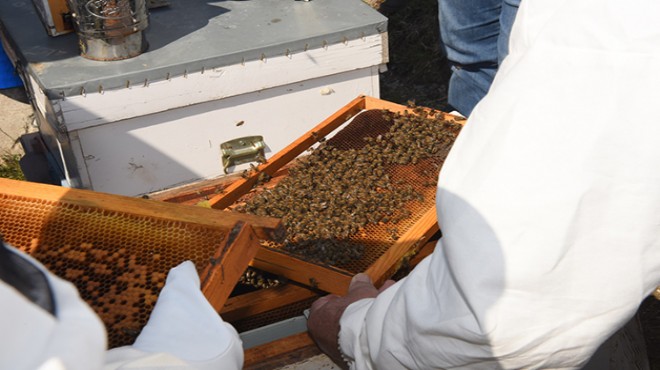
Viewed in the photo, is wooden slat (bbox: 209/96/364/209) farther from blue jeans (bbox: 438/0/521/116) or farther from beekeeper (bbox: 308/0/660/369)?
beekeeper (bbox: 308/0/660/369)

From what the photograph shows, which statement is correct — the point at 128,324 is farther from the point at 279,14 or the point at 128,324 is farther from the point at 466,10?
the point at 466,10

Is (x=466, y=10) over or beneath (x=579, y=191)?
beneath

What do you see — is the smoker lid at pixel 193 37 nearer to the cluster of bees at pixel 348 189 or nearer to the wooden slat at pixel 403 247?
the cluster of bees at pixel 348 189

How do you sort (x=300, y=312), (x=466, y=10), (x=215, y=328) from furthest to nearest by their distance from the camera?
(x=466, y=10) < (x=300, y=312) < (x=215, y=328)

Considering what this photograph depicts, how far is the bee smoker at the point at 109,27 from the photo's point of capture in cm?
237

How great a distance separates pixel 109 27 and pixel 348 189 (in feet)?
3.06

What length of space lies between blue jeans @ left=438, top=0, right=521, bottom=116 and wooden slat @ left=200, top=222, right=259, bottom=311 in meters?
1.67

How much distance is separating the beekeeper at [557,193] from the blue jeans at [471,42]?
5.36 ft

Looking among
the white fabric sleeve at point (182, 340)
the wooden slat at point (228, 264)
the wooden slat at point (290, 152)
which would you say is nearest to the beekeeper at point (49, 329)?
the white fabric sleeve at point (182, 340)

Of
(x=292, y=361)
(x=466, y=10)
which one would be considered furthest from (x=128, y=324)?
(x=466, y=10)

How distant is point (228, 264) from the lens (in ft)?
5.07

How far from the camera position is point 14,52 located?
2676 mm

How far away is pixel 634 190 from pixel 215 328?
2.51ft

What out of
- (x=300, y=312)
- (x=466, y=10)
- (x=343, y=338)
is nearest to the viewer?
(x=343, y=338)
